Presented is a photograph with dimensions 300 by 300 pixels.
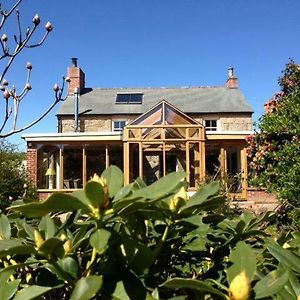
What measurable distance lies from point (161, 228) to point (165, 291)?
0.29 metres

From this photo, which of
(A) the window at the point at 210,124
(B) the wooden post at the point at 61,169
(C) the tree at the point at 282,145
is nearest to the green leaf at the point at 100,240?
(C) the tree at the point at 282,145

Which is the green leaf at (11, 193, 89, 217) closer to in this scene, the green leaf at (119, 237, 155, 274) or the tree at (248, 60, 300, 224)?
the green leaf at (119, 237, 155, 274)

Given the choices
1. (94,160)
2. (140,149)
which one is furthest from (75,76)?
(140,149)

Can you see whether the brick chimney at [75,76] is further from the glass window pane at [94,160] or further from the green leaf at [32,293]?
the green leaf at [32,293]

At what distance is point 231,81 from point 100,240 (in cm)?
3187

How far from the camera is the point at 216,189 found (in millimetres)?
1133

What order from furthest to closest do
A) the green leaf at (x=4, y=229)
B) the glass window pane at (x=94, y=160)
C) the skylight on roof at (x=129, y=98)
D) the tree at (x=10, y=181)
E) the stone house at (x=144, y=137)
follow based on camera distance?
the skylight on roof at (x=129, y=98), the glass window pane at (x=94, y=160), the stone house at (x=144, y=137), the tree at (x=10, y=181), the green leaf at (x=4, y=229)

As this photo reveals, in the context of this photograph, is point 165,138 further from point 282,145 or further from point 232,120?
point 282,145

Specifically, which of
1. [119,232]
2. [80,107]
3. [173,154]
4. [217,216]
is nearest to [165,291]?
[119,232]

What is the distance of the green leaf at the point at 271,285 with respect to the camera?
93 centimetres

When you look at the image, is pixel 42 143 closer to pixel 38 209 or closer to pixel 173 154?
pixel 173 154

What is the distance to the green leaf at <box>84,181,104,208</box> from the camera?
0.97 m

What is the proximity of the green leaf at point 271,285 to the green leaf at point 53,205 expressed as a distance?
1.34 feet

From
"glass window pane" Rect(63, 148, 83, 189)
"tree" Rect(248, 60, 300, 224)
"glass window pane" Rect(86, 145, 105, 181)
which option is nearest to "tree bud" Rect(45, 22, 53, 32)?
"tree" Rect(248, 60, 300, 224)
